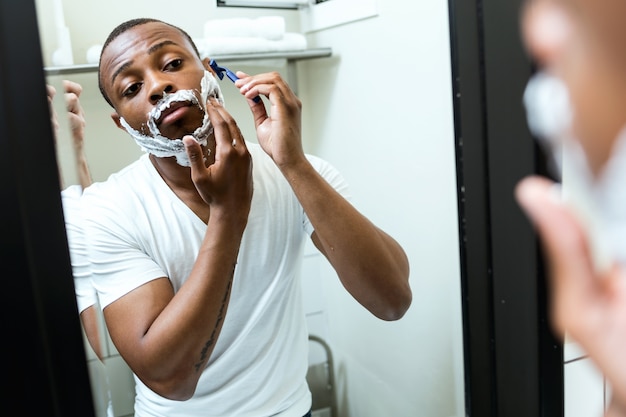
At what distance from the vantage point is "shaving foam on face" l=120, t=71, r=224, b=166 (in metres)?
0.71

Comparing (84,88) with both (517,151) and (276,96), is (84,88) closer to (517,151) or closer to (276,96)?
(276,96)

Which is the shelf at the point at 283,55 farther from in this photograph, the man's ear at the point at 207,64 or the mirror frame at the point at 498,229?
the mirror frame at the point at 498,229

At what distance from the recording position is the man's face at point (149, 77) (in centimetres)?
70

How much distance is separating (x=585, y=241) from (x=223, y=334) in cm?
63

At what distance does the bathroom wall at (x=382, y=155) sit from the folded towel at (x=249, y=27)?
0.05 ft

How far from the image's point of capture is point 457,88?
0.50m

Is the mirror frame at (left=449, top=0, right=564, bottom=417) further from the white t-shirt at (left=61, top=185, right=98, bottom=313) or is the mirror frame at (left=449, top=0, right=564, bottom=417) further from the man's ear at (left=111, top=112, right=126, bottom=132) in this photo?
the man's ear at (left=111, top=112, right=126, bottom=132)

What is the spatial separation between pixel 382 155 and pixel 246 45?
1.03ft

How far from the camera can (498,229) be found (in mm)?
483

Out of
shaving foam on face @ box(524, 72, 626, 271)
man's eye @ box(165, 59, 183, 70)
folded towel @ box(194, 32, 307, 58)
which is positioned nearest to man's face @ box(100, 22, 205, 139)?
man's eye @ box(165, 59, 183, 70)

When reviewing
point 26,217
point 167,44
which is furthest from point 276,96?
point 26,217

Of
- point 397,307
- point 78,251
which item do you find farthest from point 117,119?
point 397,307

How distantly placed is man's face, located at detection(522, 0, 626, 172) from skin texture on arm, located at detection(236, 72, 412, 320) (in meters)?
0.44

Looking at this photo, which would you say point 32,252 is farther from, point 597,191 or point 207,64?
point 207,64
